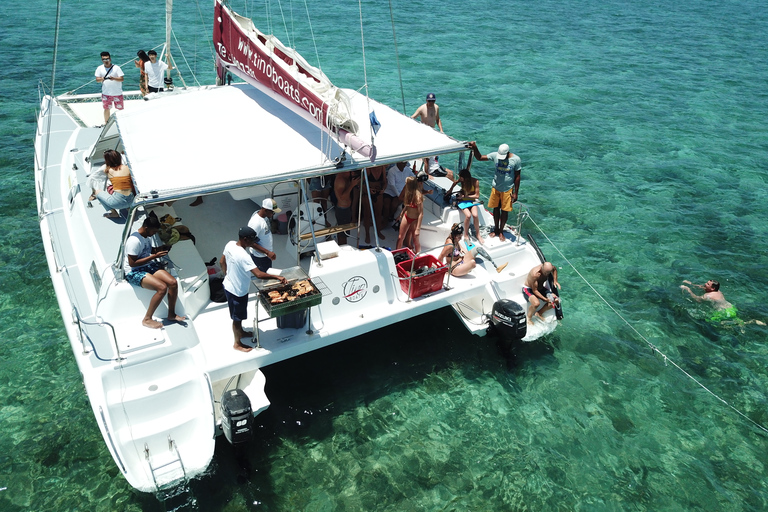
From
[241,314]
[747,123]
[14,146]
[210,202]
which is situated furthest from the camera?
[747,123]

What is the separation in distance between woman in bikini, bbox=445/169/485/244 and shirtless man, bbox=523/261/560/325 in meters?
0.96

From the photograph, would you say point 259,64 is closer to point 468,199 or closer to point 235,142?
point 235,142

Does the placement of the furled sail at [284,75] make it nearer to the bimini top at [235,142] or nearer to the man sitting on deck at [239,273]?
the bimini top at [235,142]

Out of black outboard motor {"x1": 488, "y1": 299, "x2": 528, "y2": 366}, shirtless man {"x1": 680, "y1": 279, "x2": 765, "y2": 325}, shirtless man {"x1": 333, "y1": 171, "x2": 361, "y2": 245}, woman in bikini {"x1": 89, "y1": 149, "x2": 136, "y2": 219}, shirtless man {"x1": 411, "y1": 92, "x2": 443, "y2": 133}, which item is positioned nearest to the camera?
black outboard motor {"x1": 488, "y1": 299, "x2": 528, "y2": 366}

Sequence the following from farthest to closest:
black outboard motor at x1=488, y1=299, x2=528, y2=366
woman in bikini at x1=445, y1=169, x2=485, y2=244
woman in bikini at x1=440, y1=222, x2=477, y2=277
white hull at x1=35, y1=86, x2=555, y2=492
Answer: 1. woman in bikini at x1=445, y1=169, x2=485, y2=244
2. woman in bikini at x1=440, y1=222, x2=477, y2=277
3. black outboard motor at x1=488, y1=299, x2=528, y2=366
4. white hull at x1=35, y1=86, x2=555, y2=492

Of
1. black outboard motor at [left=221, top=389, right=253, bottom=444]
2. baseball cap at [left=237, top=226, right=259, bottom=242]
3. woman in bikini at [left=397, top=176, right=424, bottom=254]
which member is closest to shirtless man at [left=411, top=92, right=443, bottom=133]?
woman in bikini at [left=397, top=176, right=424, bottom=254]

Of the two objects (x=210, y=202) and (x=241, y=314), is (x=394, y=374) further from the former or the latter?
(x=210, y=202)

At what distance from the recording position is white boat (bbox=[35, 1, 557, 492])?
5941 mm

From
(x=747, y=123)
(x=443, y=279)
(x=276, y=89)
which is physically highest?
(x=276, y=89)

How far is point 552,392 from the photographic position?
774 cm

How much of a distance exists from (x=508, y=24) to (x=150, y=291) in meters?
26.7

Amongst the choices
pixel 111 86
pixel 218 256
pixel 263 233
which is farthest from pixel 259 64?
pixel 111 86

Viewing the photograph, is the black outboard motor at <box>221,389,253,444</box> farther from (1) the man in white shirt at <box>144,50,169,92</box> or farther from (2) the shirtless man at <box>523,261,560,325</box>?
(1) the man in white shirt at <box>144,50,169,92</box>

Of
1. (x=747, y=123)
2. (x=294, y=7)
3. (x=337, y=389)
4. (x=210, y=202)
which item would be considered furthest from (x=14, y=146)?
(x=747, y=123)
